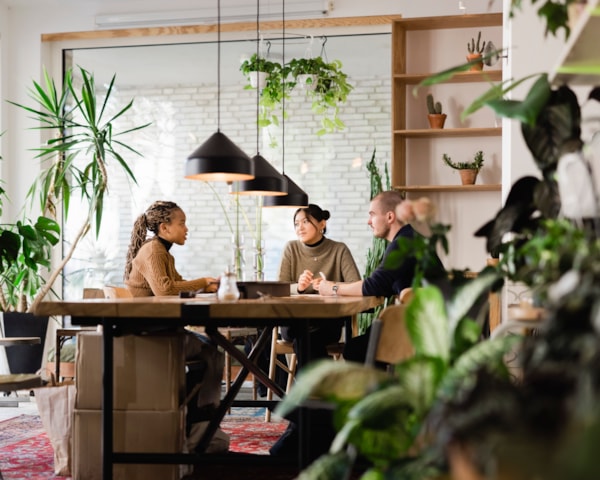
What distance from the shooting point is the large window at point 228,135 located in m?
7.41

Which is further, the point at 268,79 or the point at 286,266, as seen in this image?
the point at 268,79

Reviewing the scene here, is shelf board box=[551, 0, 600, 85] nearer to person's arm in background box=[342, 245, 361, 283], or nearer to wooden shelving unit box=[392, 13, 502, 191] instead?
person's arm in background box=[342, 245, 361, 283]

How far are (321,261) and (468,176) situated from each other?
1465 mm

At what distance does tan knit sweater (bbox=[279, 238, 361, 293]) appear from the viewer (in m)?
5.94

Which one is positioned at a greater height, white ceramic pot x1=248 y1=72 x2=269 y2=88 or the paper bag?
white ceramic pot x1=248 y1=72 x2=269 y2=88

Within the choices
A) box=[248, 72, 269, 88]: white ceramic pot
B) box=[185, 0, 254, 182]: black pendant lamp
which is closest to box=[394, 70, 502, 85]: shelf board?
box=[248, 72, 269, 88]: white ceramic pot

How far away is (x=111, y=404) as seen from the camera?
131 inches

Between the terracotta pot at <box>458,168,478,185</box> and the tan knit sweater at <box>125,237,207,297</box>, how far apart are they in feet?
8.21

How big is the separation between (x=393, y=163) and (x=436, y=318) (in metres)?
4.87

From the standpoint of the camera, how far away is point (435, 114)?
21.9 ft

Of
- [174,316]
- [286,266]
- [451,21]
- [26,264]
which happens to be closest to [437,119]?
[451,21]

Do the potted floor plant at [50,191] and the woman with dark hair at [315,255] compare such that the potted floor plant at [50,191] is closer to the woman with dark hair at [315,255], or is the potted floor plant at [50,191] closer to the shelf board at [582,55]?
the woman with dark hair at [315,255]

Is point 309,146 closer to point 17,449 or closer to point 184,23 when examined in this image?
point 184,23

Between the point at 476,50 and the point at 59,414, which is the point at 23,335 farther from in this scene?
the point at 476,50
